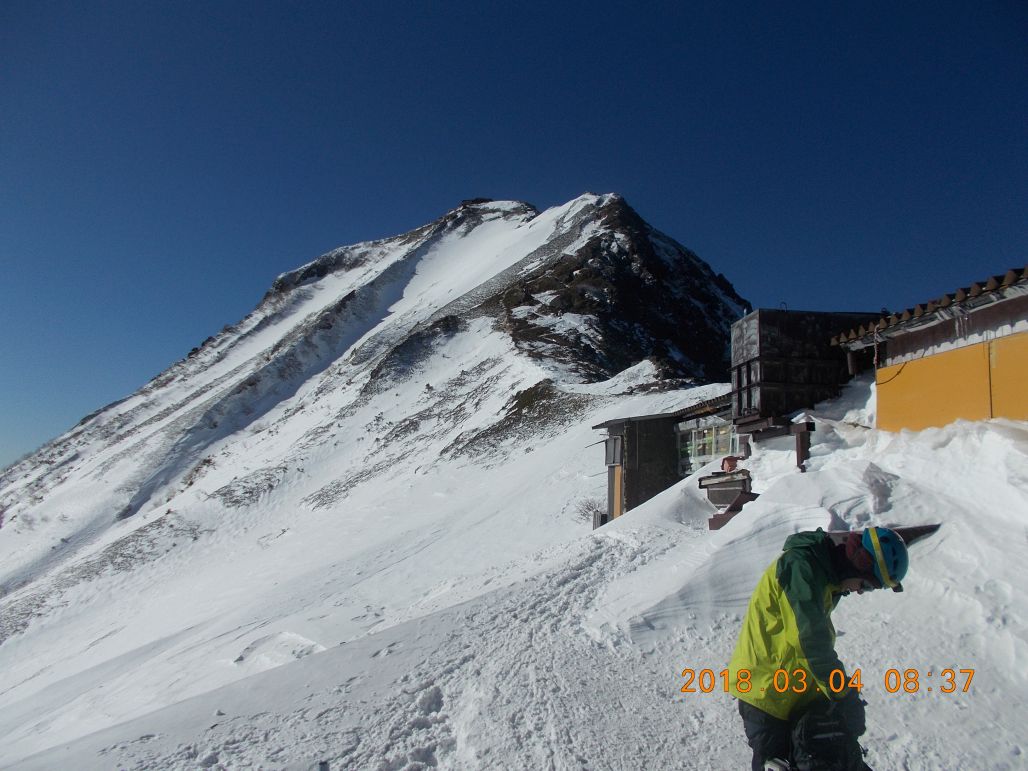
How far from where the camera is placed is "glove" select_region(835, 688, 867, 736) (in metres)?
3.33

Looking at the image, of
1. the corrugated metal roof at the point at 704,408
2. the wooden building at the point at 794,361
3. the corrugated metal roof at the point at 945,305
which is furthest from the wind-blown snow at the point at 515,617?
the corrugated metal roof at the point at 704,408

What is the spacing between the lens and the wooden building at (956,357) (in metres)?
7.49

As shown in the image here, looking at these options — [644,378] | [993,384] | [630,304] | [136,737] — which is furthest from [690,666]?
[630,304]

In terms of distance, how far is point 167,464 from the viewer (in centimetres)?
4859

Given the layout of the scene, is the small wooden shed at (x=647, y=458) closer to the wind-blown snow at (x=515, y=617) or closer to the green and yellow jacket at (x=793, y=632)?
the wind-blown snow at (x=515, y=617)

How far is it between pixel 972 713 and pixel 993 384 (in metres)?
4.54

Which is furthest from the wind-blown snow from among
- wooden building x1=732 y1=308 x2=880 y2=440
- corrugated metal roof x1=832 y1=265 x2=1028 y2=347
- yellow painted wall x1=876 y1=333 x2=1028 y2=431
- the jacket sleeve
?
the jacket sleeve

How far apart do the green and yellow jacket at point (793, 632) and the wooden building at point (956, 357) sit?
5.48 metres

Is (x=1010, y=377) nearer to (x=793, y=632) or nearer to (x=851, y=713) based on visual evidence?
(x=851, y=713)

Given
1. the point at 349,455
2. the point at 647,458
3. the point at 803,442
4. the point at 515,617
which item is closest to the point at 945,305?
the point at 803,442

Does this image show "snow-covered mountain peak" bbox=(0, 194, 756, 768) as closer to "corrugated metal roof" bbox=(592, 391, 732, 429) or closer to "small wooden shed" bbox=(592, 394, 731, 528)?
"small wooden shed" bbox=(592, 394, 731, 528)

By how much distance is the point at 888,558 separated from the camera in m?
3.23

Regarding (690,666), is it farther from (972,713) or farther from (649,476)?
(649,476)

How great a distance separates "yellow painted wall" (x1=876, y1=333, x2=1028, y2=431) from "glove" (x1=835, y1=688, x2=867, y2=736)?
545 cm
